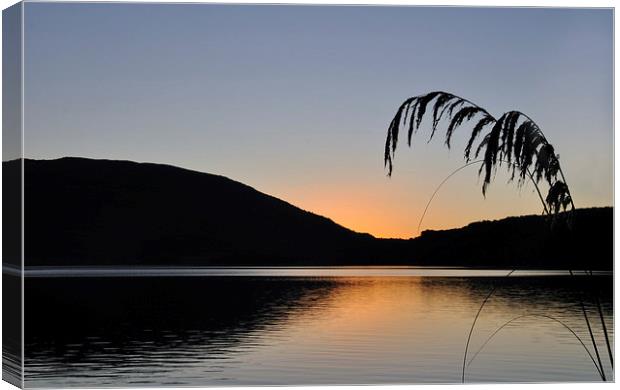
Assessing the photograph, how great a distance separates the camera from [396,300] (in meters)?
9.80

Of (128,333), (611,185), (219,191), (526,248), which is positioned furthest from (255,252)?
(611,185)

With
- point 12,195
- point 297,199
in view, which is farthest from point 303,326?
point 12,195

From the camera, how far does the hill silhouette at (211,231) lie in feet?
30.6

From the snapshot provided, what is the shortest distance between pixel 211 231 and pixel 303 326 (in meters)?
1.03

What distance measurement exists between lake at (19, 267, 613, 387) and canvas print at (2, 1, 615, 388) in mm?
17

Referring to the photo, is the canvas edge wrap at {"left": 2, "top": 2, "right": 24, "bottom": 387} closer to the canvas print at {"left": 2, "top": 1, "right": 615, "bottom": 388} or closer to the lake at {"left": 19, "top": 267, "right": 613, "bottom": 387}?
the canvas print at {"left": 2, "top": 1, "right": 615, "bottom": 388}

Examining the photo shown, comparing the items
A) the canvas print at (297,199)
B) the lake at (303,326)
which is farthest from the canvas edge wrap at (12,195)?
the lake at (303,326)

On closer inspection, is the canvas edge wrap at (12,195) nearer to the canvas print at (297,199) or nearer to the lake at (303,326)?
the canvas print at (297,199)

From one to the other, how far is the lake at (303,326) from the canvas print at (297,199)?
2 centimetres

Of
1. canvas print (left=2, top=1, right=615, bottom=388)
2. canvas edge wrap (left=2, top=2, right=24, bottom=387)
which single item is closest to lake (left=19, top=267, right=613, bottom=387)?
canvas print (left=2, top=1, right=615, bottom=388)

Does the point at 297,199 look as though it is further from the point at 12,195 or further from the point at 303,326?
the point at 12,195

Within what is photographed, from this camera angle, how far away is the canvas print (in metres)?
9.38

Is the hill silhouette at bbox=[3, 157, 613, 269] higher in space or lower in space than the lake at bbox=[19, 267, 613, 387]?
higher

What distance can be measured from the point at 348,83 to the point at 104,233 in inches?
88.2
